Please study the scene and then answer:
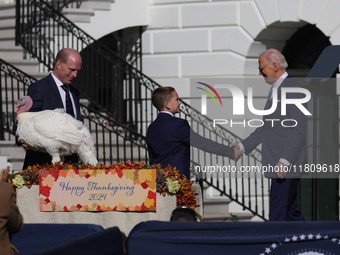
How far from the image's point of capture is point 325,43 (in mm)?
10422

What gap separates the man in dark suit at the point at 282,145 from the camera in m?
5.07

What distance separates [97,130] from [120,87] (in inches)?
58.5

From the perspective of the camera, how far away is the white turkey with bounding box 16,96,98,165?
4332 mm

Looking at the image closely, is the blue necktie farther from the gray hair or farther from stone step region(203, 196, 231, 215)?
stone step region(203, 196, 231, 215)

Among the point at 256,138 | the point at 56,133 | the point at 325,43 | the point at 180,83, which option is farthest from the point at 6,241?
the point at 325,43

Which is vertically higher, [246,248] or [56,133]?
[56,133]

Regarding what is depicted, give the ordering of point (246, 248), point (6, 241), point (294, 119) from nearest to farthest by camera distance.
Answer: point (6, 241) < point (246, 248) < point (294, 119)

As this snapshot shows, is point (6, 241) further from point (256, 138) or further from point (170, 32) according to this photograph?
point (170, 32)

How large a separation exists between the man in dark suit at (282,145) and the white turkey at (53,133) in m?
1.85

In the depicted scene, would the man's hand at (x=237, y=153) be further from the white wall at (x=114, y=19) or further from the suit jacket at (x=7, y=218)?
the white wall at (x=114, y=19)

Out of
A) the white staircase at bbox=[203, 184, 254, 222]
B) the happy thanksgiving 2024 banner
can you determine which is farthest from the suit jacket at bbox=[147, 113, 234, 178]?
the white staircase at bbox=[203, 184, 254, 222]

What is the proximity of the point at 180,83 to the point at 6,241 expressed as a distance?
7777 mm

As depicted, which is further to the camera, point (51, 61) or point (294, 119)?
point (51, 61)

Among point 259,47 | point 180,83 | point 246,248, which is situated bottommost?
point 246,248
